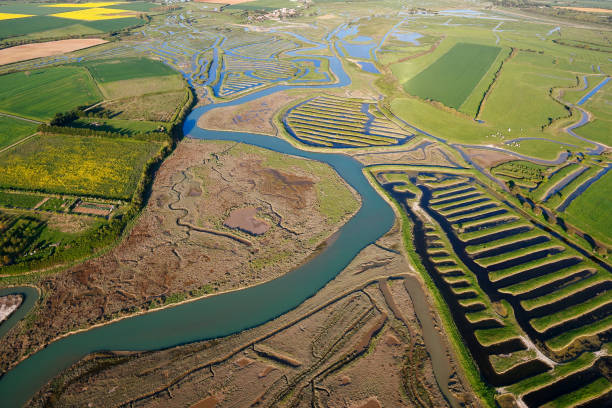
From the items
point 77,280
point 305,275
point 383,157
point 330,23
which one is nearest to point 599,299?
point 305,275

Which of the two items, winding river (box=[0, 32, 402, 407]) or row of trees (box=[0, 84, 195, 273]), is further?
row of trees (box=[0, 84, 195, 273])

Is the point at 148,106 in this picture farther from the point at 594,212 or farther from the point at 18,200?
the point at 594,212

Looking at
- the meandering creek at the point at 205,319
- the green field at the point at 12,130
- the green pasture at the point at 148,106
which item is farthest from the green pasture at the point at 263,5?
the meandering creek at the point at 205,319

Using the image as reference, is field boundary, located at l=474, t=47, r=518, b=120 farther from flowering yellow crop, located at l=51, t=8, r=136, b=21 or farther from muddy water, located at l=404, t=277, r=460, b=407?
flowering yellow crop, located at l=51, t=8, r=136, b=21

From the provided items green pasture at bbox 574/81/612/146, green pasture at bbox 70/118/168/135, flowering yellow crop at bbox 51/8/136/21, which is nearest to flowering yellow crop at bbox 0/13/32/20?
flowering yellow crop at bbox 51/8/136/21

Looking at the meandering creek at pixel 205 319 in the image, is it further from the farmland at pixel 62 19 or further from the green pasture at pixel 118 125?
the farmland at pixel 62 19
